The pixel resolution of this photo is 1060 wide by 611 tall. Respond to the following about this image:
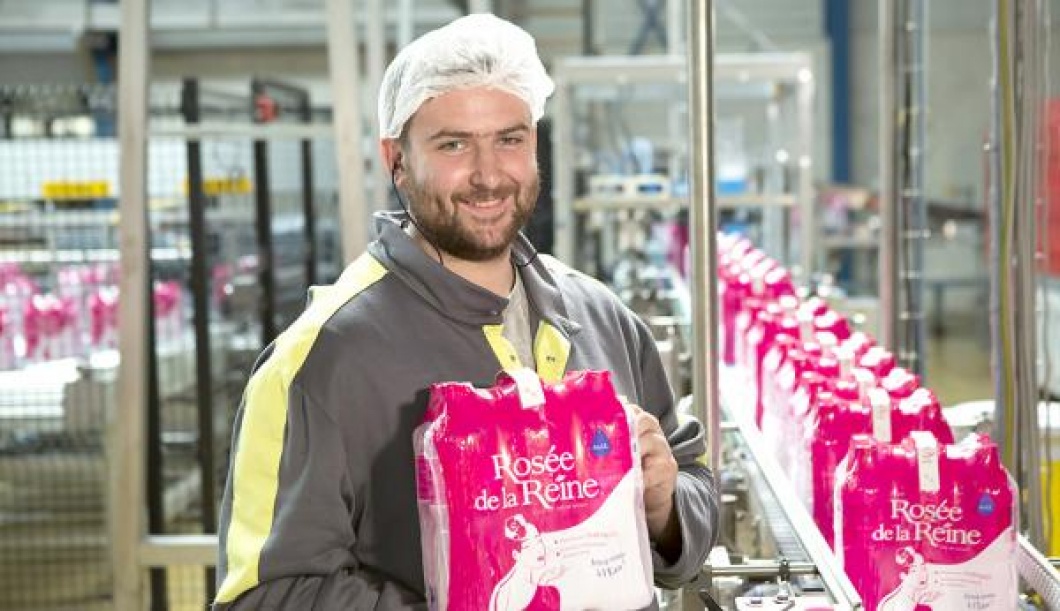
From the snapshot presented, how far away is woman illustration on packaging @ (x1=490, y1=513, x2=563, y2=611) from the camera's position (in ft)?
5.06

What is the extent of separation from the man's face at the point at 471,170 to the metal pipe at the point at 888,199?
2.14m

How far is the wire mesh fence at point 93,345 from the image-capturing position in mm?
5711

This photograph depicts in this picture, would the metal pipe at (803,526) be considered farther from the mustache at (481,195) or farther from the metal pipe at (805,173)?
the metal pipe at (805,173)

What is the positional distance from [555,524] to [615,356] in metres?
0.45

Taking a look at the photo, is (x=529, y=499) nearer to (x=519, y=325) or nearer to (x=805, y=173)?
(x=519, y=325)

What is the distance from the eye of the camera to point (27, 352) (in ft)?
20.5

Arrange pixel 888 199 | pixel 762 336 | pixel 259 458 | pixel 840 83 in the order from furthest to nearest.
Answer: pixel 840 83, pixel 888 199, pixel 762 336, pixel 259 458

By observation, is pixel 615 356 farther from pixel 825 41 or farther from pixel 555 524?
pixel 825 41

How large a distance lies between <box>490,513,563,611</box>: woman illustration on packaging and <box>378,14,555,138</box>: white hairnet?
57 cm

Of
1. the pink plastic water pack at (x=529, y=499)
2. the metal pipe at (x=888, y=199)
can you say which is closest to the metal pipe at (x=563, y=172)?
the metal pipe at (x=888, y=199)

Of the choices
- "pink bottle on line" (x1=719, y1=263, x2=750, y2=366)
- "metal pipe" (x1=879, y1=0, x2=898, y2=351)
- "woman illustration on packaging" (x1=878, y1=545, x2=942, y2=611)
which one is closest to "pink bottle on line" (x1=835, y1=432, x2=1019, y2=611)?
"woman illustration on packaging" (x1=878, y1=545, x2=942, y2=611)

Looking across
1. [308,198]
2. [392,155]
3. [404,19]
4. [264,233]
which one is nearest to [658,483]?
[392,155]

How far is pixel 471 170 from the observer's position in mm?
1755

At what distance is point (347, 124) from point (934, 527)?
7.49 ft
